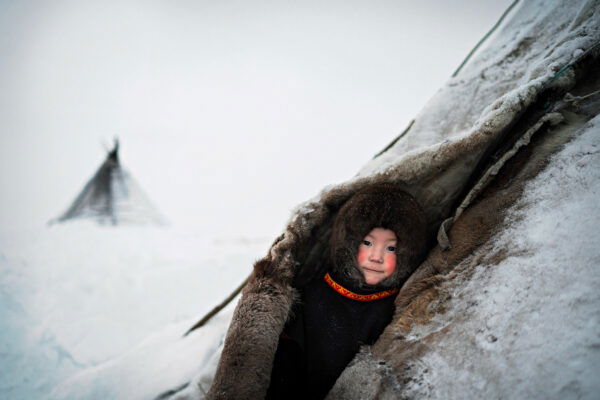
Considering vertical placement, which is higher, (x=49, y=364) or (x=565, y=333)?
(x=49, y=364)

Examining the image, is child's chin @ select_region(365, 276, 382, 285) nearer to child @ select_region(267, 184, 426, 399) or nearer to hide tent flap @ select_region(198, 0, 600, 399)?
child @ select_region(267, 184, 426, 399)

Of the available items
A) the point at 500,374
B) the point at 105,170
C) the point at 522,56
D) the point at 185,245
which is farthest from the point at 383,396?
the point at 105,170

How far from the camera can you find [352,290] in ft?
3.91

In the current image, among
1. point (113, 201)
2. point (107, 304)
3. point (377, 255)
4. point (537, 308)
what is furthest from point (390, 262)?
point (113, 201)

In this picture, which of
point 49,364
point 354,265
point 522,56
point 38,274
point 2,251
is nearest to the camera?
point 354,265

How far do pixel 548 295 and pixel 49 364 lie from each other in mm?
3173

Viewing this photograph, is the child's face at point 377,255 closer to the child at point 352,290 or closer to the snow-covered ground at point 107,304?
the child at point 352,290

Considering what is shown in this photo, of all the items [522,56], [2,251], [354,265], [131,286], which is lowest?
[354,265]

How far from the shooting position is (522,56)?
1.58 m

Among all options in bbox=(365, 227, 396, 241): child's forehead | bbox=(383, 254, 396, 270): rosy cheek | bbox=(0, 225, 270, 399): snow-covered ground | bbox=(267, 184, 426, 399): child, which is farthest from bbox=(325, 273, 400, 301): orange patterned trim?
bbox=(0, 225, 270, 399): snow-covered ground

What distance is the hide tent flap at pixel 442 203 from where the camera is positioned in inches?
34.0

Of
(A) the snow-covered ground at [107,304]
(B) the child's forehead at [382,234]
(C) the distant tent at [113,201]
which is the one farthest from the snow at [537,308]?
(C) the distant tent at [113,201]

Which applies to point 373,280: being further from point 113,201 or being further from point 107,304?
point 113,201

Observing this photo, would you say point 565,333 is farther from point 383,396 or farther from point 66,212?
point 66,212
